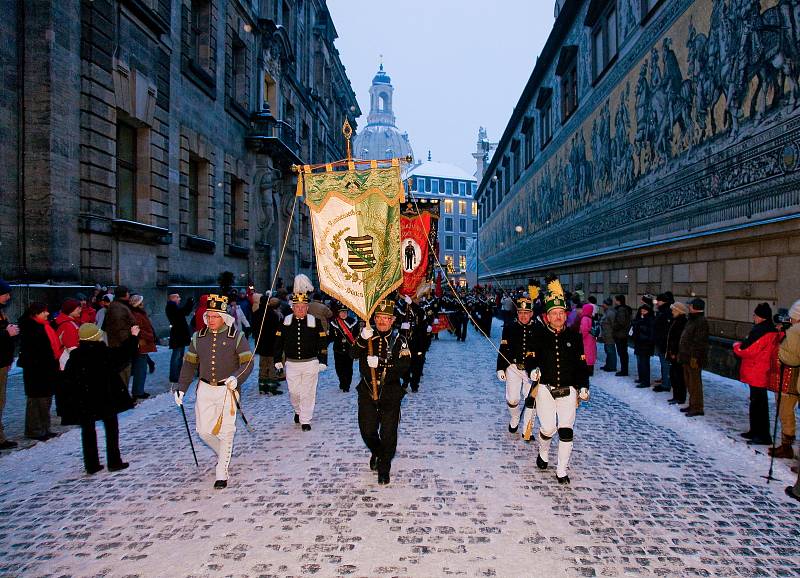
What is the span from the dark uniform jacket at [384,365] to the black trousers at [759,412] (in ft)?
14.5

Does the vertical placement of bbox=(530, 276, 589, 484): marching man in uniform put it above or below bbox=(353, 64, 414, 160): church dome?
below

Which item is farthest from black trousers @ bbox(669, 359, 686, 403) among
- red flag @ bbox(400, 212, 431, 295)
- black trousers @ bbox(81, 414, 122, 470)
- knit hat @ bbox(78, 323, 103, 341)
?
knit hat @ bbox(78, 323, 103, 341)

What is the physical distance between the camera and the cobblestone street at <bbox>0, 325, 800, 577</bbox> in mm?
3527

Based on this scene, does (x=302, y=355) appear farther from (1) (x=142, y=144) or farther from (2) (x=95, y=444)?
(1) (x=142, y=144)

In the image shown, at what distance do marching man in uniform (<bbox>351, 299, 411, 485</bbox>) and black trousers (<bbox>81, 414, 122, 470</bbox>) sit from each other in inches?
105

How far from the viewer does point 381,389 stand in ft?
17.5

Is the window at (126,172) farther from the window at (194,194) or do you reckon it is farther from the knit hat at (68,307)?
the knit hat at (68,307)

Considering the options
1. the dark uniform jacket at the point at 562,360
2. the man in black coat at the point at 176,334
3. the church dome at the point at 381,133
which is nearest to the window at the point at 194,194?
the man in black coat at the point at 176,334

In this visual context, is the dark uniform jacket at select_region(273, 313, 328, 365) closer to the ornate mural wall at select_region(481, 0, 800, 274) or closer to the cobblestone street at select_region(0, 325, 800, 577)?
the cobblestone street at select_region(0, 325, 800, 577)

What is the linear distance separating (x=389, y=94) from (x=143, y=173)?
127m

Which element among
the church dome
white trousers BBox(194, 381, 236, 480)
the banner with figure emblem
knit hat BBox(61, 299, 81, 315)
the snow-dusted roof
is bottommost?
white trousers BBox(194, 381, 236, 480)

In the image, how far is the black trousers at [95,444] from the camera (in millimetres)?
5219

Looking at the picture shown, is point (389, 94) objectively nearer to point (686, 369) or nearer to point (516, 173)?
point (516, 173)

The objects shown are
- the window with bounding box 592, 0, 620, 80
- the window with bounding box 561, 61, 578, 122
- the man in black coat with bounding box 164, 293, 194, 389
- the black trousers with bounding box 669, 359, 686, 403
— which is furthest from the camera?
the window with bounding box 561, 61, 578, 122
